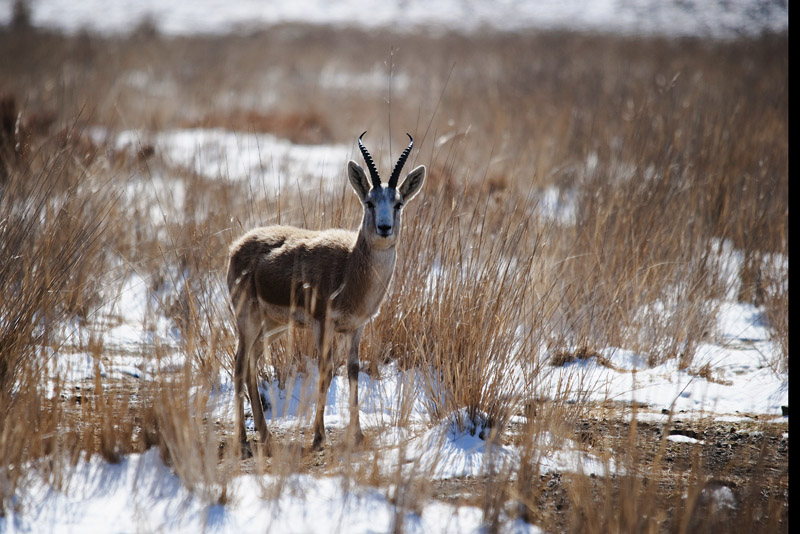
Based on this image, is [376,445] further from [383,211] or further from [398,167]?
[398,167]

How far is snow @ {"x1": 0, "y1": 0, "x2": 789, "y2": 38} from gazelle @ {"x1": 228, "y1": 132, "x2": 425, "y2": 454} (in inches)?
1464

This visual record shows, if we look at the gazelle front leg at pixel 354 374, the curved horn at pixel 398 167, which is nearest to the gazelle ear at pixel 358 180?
the curved horn at pixel 398 167

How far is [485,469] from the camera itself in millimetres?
3910

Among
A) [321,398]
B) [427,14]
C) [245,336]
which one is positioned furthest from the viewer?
[427,14]

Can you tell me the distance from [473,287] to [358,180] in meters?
1.01

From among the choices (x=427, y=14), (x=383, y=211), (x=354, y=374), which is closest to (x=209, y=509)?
(x=354, y=374)

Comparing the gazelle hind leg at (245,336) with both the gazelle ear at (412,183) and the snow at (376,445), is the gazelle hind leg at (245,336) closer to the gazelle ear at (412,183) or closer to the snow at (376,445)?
the snow at (376,445)

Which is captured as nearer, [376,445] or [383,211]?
[376,445]

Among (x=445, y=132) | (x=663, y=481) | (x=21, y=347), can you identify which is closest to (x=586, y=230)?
(x=663, y=481)

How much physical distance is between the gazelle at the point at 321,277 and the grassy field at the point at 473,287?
0.96ft

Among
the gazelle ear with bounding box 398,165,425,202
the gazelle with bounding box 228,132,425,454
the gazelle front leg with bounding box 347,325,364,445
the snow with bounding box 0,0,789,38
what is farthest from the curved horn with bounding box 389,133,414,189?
the snow with bounding box 0,0,789,38

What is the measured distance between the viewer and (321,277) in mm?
4418

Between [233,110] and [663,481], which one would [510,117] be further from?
[663,481]

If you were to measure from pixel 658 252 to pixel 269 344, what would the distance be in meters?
3.59
